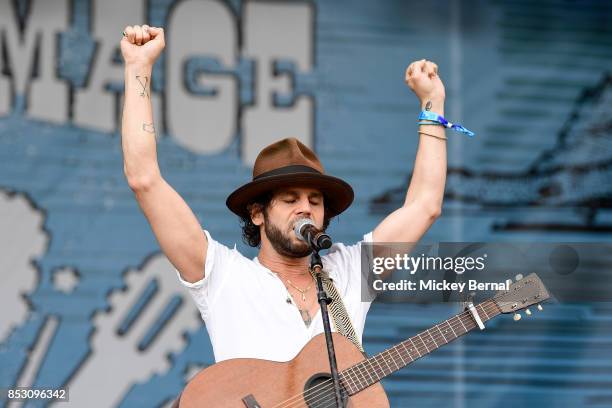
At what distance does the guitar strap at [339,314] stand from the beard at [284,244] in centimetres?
10

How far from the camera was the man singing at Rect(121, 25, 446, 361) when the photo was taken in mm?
3482

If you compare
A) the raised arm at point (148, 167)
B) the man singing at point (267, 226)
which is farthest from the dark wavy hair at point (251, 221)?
the raised arm at point (148, 167)

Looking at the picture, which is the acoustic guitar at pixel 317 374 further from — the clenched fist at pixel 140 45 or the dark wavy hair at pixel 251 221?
the clenched fist at pixel 140 45

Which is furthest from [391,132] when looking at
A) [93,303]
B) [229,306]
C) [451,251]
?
[229,306]

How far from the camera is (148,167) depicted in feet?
11.3

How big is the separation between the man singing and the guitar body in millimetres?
104

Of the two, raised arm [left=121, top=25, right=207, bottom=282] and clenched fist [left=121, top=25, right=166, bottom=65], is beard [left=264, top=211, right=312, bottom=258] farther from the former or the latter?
clenched fist [left=121, top=25, right=166, bottom=65]

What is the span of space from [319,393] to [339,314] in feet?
1.13

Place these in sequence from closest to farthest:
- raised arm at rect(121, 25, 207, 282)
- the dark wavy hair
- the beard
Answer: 1. raised arm at rect(121, 25, 207, 282)
2. the beard
3. the dark wavy hair

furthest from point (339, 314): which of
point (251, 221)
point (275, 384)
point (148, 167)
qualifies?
point (148, 167)

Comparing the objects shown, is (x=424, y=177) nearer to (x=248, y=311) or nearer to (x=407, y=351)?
(x=407, y=351)

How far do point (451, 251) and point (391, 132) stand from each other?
865 mm

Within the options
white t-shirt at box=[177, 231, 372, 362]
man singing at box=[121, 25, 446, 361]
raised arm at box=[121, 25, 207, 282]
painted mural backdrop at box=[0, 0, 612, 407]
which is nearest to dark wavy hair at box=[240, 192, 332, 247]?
man singing at box=[121, 25, 446, 361]

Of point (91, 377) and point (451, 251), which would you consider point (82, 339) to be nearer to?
point (91, 377)
